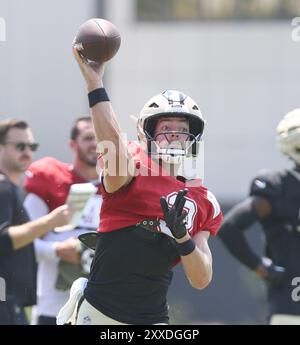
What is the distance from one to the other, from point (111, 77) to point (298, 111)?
31.2ft

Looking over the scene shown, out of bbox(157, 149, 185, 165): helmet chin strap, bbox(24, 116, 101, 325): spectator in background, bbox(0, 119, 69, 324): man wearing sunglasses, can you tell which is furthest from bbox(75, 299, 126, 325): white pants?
bbox(24, 116, 101, 325): spectator in background

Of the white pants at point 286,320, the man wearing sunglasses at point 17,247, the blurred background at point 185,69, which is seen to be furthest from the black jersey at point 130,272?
the blurred background at point 185,69

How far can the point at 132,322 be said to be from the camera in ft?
14.5

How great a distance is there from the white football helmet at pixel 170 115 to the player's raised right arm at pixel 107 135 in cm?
24

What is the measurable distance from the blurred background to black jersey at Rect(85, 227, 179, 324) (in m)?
10.6

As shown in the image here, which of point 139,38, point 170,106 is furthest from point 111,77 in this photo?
point 170,106

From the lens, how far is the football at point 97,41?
4.26m

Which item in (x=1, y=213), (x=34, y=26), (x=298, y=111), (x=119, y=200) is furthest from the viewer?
(x=34, y=26)

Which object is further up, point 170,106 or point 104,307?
point 170,106

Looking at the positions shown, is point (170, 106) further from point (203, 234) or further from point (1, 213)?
point (1, 213)

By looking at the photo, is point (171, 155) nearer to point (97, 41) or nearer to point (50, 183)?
point (97, 41)

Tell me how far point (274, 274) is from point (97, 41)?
244cm

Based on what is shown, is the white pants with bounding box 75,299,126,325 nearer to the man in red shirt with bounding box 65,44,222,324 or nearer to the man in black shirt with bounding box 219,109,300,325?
the man in red shirt with bounding box 65,44,222,324
